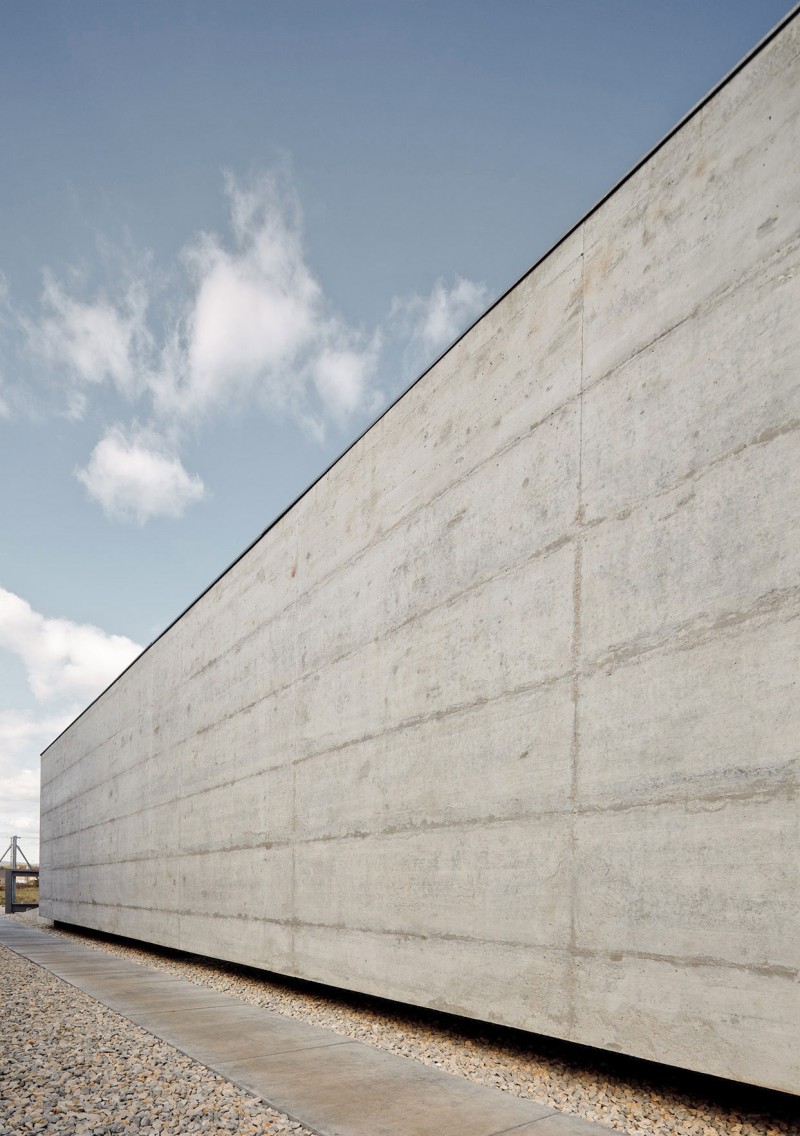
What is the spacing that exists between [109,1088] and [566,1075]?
2.41m

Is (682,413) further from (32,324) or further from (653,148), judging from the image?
(32,324)

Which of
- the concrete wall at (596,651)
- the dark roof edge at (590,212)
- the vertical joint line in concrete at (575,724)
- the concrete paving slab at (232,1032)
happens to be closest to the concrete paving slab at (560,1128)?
the concrete wall at (596,651)

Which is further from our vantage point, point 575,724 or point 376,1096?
point 575,724

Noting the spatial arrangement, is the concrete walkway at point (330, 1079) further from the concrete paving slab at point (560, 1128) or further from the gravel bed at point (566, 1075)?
the gravel bed at point (566, 1075)

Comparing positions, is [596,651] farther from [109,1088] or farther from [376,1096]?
[109,1088]

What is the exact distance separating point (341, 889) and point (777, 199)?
5.60 metres

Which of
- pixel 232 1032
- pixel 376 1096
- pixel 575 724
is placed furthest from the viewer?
pixel 232 1032

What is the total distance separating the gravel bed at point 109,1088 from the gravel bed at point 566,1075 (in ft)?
4.18

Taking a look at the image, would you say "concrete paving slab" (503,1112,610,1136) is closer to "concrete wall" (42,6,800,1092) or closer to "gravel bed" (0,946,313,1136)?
"concrete wall" (42,6,800,1092)

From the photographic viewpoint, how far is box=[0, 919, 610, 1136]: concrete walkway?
9.62 feet

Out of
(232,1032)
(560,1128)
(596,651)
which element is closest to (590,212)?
(596,651)

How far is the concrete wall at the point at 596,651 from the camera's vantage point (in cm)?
283

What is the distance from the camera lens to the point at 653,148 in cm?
370

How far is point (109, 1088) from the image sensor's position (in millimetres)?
3549
